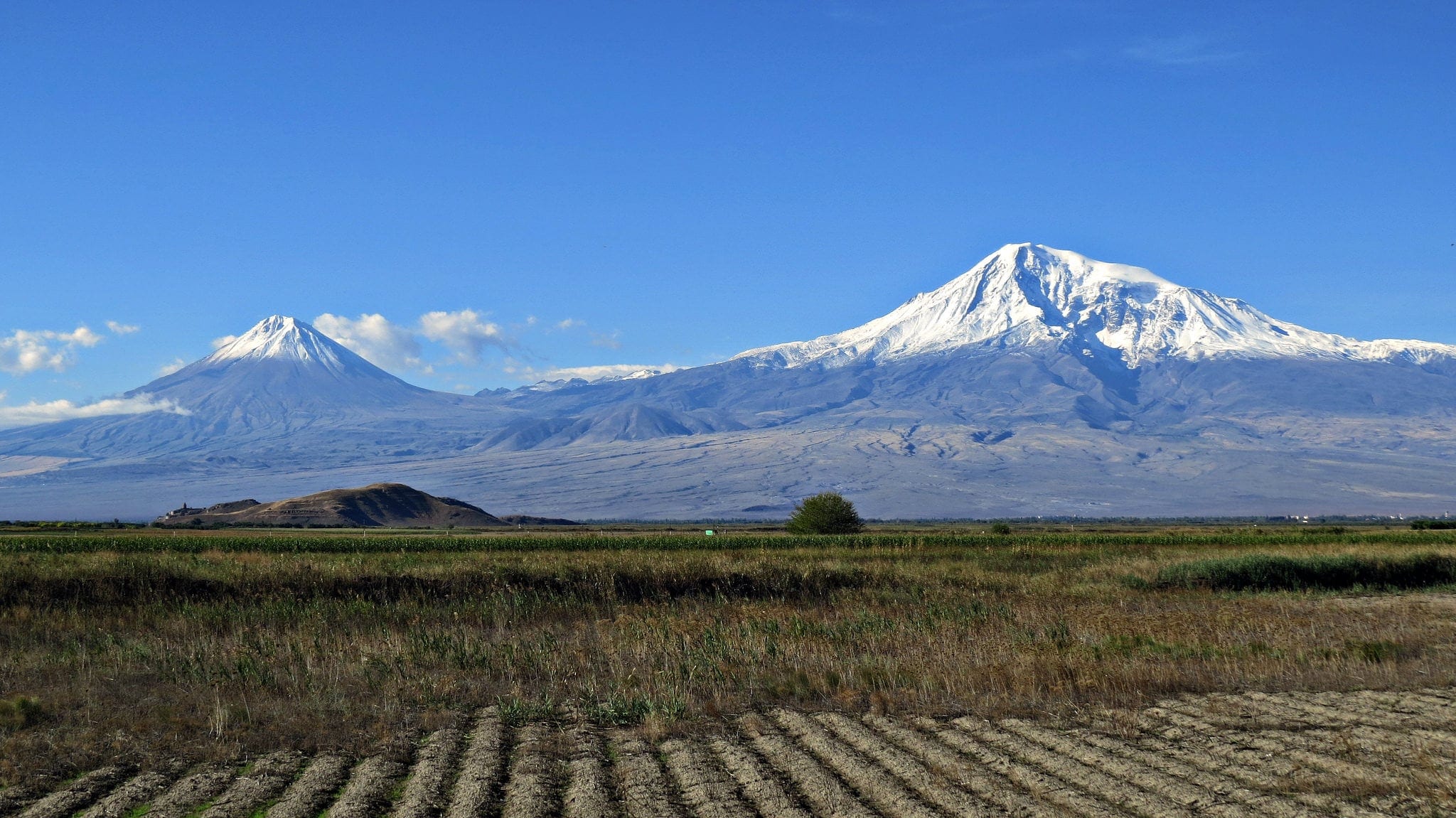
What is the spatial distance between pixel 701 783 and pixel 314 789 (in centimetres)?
375

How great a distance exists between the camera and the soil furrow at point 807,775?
10250mm

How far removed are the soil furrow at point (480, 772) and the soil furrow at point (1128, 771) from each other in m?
5.94

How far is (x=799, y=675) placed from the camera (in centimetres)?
1677

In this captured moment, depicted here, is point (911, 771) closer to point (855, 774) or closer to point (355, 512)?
point (855, 774)

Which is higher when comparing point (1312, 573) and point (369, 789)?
point (369, 789)

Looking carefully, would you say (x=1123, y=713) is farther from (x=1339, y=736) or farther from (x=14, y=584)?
(x=14, y=584)

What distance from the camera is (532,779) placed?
11.1 meters

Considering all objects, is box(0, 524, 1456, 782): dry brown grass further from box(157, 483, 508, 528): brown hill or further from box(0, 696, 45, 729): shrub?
box(157, 483, 508, 528): brown hill

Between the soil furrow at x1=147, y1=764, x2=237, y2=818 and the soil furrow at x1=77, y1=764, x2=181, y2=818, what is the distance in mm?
141

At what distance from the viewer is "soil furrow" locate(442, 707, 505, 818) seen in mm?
10320

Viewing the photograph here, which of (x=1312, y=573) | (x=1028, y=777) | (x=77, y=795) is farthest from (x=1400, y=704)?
(x=1312, y=573)

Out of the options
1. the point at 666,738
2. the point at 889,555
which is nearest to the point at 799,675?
the point at 666,738

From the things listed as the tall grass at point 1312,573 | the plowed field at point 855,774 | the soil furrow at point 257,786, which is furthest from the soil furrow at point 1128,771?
the tall grass at point 1312,573

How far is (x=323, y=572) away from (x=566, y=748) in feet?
68.0
